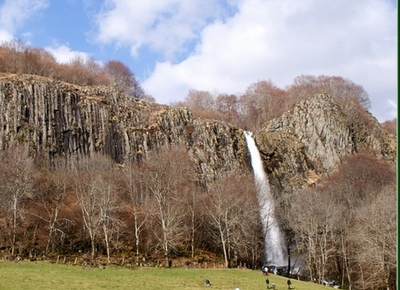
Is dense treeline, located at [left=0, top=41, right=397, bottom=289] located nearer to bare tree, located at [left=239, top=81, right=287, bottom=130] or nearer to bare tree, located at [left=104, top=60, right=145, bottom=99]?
bare tree, located at [left=239, top=81, right=287, bottom=130]

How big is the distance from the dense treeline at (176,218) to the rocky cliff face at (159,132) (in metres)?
5.08

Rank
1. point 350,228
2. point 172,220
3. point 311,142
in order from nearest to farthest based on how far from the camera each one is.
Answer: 1. point 172,220
2. point 350,228
3. point 311,142

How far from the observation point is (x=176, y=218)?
2156 inches

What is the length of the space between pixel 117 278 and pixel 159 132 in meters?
46.3

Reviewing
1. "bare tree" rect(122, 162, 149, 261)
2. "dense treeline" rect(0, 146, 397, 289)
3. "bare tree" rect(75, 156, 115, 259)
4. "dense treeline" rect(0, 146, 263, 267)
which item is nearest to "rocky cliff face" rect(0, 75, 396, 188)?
"dense treeline" rect(0, 146, 397, 289)

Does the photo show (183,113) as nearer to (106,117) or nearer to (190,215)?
(106,117)

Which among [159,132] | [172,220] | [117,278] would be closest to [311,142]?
[159,132]

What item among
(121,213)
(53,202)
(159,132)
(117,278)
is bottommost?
(117,278)

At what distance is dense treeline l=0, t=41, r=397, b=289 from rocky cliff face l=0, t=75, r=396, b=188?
16.7 ft

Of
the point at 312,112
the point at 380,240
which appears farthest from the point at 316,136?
the point at 380,240

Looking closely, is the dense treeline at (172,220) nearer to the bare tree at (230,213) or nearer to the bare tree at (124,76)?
the bare tree at (230,213)

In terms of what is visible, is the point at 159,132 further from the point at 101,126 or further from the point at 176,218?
the point at 176,218

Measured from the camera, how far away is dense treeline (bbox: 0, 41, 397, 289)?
160ft

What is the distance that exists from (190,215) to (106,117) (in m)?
27.7
